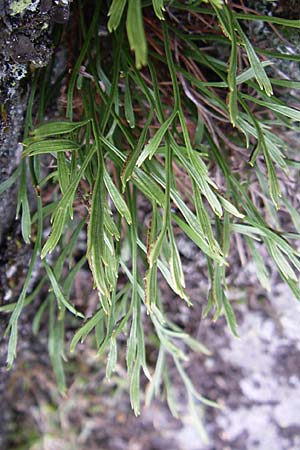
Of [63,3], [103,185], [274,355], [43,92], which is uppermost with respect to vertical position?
[63,3]

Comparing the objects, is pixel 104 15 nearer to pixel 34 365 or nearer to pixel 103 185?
pixel 103 185

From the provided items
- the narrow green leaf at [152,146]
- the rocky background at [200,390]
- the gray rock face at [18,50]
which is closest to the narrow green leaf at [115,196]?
the narrow green leaf at [152,146]

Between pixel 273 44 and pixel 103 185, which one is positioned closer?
pixel 103 185

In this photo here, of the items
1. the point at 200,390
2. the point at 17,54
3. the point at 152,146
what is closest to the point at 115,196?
the point at 152,146

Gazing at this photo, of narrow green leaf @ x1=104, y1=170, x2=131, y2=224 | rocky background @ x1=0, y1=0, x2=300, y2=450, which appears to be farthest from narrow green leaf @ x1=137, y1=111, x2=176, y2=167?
rocky background @ x1=0, y1=0, x2=300, y2=450

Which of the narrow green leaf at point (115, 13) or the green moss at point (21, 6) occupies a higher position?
the green moss at point (21, 6)

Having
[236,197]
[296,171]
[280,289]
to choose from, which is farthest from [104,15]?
[280,289]

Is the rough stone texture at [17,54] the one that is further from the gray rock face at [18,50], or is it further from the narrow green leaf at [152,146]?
the narrow green leaf at [152,146]

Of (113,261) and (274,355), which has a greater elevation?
(113,261)

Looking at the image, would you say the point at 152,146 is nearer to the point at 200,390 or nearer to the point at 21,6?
the point at 21,6
